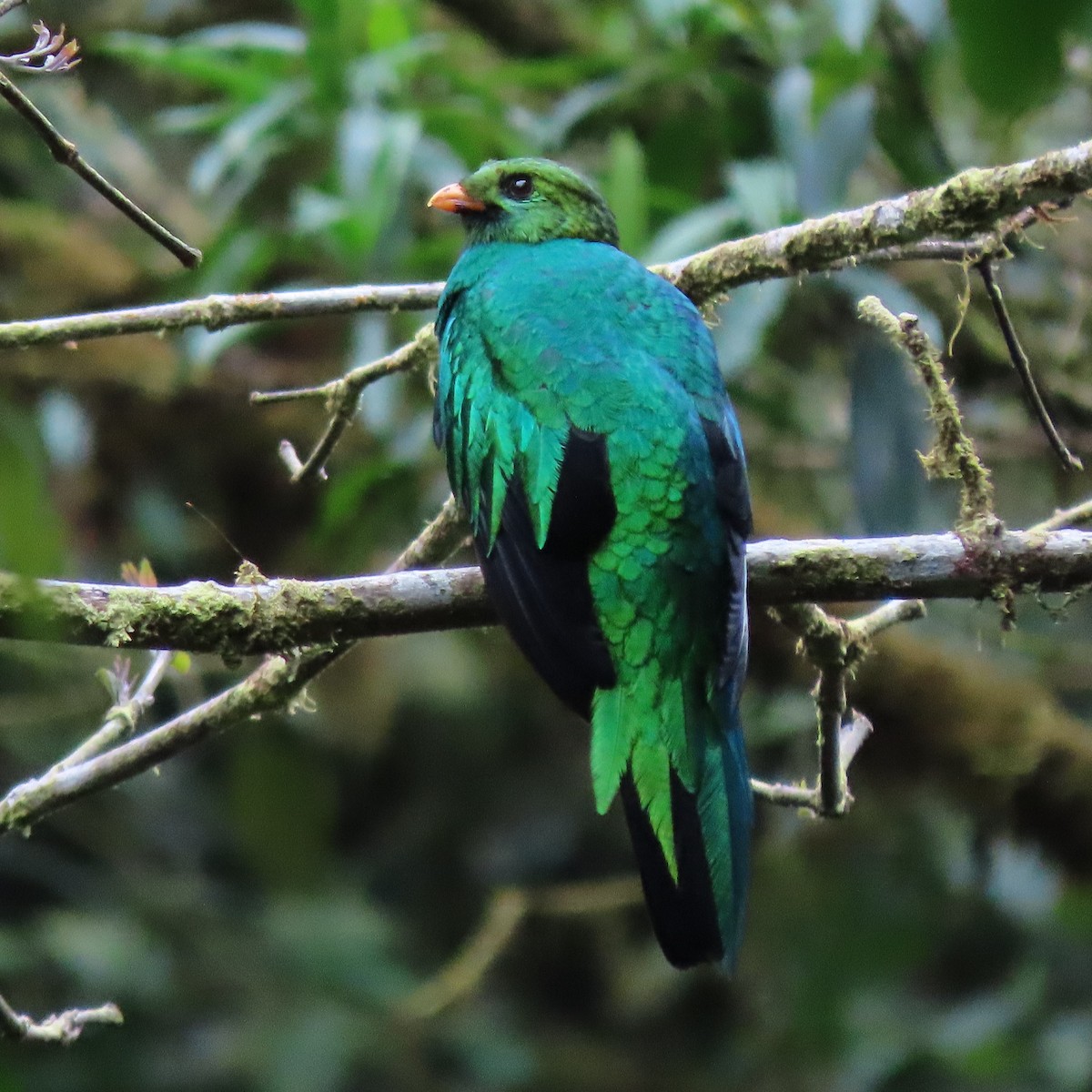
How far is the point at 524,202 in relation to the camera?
144 inches

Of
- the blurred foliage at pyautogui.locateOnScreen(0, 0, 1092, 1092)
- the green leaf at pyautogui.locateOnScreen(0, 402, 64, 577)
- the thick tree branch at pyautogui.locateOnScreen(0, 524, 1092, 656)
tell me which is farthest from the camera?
the blurred foliage at pyautogui.locateOnScreen(0, 0, 1092, 1092)

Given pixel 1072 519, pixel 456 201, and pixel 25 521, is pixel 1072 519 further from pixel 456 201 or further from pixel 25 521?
pixel 25 521

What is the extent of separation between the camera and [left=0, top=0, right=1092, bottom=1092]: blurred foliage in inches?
186

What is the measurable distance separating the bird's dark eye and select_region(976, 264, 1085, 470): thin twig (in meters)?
1.46

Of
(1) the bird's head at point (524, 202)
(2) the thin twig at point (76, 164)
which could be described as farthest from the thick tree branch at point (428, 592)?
(1) the bird's head at point (524, 202)

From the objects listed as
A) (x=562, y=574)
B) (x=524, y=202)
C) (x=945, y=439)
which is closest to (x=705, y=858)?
(x=562, y=574)

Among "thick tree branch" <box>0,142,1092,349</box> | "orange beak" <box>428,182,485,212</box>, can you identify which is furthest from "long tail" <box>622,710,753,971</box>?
"orange beak" <box>428,182,485,212</box>

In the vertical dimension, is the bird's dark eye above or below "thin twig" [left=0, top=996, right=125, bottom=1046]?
above

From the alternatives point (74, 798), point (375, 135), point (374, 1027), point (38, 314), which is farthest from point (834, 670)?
point (38, 314)

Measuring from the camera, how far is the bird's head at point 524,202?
3631 mm

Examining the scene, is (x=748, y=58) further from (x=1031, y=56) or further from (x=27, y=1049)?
(x=1031, y=56)

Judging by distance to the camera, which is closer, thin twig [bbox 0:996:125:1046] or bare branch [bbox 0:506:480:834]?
thin twig [bbox 0:996:125:1046]

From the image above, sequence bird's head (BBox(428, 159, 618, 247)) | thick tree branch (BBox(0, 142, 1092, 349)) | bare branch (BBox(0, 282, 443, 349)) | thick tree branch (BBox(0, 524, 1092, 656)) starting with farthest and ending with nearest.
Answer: bird's head (BBox(428, 159, 618, 247)) < bare branch (BBox(0, 282, 443, 349)) < thick tree branch (BBox(0, 142, 1092, 349)) < thick tree branch (BBox(0, 524, 1092, 656))

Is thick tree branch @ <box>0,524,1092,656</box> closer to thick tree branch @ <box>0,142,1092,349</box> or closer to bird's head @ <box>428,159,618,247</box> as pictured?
thick tree branch @ <box>0,142,1092,349</box>
